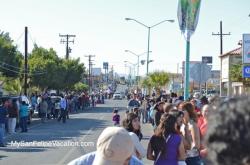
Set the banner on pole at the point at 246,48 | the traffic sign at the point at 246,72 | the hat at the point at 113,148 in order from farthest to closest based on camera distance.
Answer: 1. the banner on pole at the point at 246,48
2. the traffic sign at the point at 246,72
3. the hat at the point at 113,148

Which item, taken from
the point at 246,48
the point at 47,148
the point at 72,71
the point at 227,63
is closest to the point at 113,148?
the point at 47,148

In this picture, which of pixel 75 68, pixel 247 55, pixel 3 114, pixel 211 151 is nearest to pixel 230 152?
pixel 211 151

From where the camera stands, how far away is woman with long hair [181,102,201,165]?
8031 millimetres

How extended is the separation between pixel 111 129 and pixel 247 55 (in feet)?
87.8

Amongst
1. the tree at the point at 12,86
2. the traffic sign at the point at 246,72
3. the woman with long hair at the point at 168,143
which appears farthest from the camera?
the tree at the point at 12,86

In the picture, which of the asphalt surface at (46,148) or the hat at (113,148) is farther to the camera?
the asphalt surface at (46,148)

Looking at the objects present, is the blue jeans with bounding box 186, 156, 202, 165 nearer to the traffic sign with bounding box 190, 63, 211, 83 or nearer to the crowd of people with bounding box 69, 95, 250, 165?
the crowd of people with bounding box 69, 95, 250, 165

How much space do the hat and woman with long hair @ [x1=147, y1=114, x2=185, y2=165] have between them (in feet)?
12.7

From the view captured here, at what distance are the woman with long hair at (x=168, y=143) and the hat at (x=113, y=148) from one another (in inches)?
152

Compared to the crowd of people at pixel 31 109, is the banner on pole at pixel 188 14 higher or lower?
higher

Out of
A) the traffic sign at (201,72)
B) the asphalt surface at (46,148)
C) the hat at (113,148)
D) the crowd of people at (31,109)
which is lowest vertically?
the asphalt surface at (46,148)

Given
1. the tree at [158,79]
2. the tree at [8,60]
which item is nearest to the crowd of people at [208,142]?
the tree at [8,60]

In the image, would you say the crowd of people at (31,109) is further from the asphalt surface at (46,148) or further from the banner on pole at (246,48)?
the banner on pole at (246,48)

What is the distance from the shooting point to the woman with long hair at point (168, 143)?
7.00m
